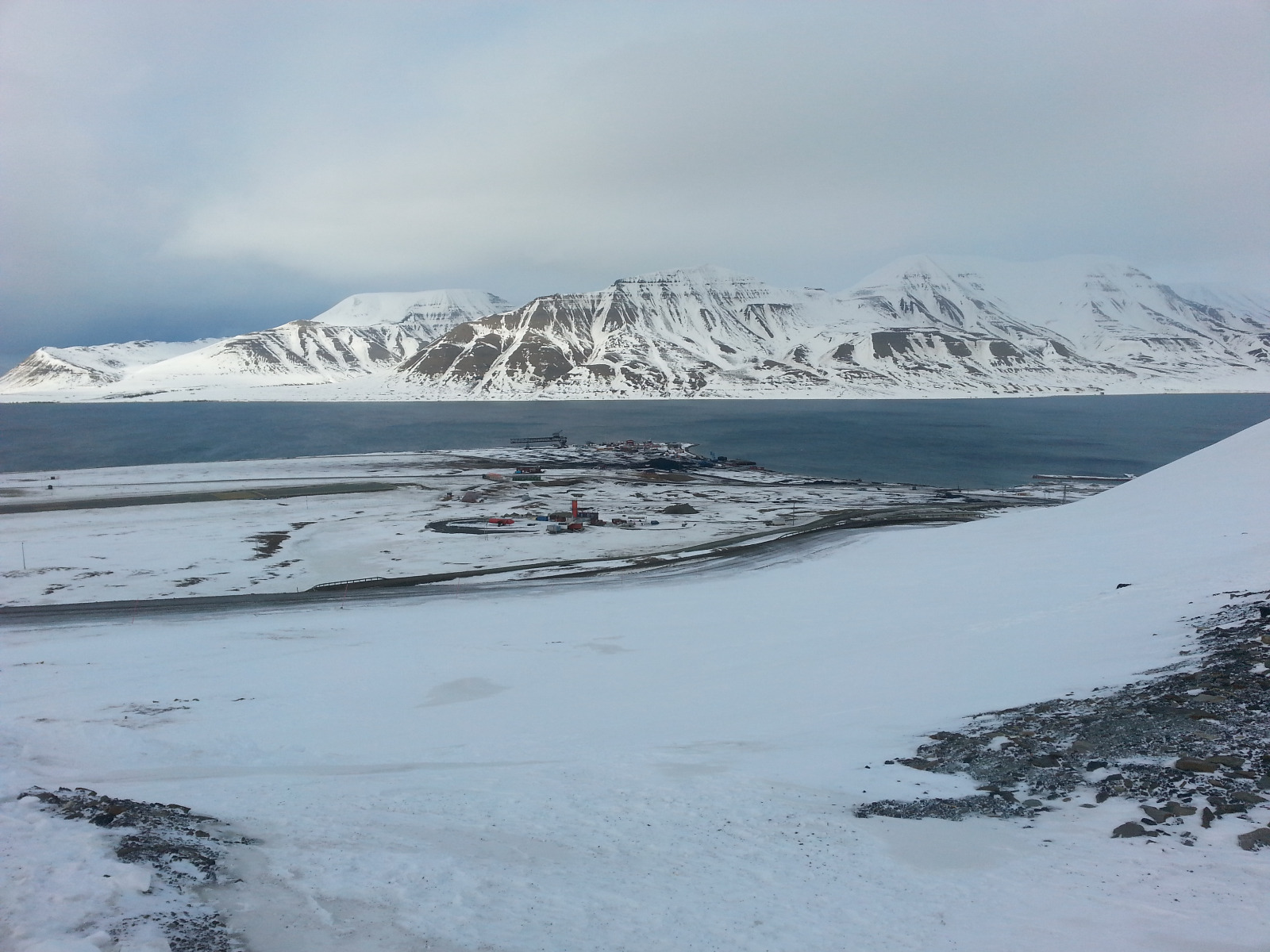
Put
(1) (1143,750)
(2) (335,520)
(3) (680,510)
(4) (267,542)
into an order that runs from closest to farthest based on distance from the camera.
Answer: (1) (1143,750) < (4) (267,542) < (2) (335,520) < (3) (680,510)

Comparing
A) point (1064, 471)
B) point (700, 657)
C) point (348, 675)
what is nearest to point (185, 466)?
point (348, 675)

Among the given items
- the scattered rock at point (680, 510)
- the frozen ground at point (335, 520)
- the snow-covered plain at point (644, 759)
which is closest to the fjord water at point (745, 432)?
the frozen ground at point (335, 520)

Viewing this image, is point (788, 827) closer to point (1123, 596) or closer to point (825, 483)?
point (1123, 596)

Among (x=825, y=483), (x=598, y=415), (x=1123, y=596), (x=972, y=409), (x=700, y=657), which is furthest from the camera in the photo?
(x=972, y=409)

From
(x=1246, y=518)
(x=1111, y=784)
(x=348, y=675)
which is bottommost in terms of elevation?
(x=348, y=675)

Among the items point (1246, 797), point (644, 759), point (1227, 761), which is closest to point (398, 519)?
point (644, 759)

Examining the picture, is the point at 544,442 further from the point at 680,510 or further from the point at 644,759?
the point at 644,759

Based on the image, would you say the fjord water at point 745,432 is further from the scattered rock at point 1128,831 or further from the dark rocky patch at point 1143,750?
the scattered rock at point 1128,831
